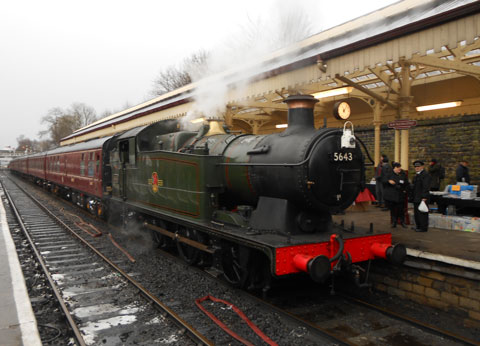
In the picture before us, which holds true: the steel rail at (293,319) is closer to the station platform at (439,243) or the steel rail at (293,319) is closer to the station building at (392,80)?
the station platform at (439,243)

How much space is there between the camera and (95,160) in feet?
37.4

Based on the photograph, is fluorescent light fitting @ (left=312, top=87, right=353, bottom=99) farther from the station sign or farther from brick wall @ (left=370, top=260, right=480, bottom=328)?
brick wall @ (left=370, top=260, right=480, bottom=328)

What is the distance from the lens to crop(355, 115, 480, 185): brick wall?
11.6 m

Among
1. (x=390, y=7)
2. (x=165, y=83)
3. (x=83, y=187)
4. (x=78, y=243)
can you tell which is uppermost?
(x=165, y=83)

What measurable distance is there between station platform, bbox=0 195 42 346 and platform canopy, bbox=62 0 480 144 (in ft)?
16.6

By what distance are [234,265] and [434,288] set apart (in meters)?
2.70

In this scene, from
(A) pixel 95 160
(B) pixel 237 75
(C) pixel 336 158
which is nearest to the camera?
(C) pixel 336 158

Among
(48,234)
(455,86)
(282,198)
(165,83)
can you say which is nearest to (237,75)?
(282,198)

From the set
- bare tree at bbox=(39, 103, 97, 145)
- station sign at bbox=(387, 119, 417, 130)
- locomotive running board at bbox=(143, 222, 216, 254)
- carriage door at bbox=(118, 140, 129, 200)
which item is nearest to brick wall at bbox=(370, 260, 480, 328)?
locomotive running board at bbox=(143, 222, 216, 254)

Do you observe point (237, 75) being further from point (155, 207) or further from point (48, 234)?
point (48, 234)

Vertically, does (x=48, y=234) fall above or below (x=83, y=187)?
below

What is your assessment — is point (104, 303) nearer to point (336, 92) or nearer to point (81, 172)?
point (336, 92)

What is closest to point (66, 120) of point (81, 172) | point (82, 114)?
point (82, 114)

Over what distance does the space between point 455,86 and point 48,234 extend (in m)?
11.3
